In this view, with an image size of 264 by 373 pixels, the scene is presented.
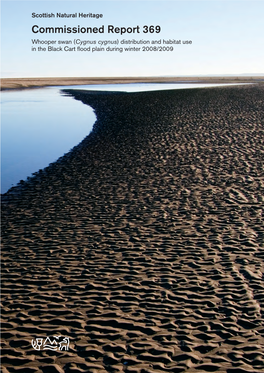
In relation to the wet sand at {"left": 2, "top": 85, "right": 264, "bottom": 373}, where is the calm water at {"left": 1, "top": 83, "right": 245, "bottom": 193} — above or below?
above

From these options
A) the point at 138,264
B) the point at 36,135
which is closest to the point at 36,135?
the point at 36,135

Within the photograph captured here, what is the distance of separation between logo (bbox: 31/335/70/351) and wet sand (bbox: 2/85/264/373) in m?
0.13

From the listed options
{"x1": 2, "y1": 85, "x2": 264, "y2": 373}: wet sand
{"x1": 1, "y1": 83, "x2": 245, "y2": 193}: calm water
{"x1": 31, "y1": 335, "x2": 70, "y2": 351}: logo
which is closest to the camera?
{"x1": 2, "y1": 85, "x2": 264, "y2": 373}: wet sand

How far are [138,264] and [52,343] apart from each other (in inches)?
159

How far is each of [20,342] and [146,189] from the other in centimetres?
1107

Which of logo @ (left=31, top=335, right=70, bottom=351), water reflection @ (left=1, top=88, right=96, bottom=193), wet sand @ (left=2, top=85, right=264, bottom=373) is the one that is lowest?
logo @ (left=31, top=335, right=70, bottom=351)

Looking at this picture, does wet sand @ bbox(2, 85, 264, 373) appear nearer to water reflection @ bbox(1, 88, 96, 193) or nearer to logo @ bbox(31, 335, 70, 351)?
logo @ bbox(31, 335, 70, 351)

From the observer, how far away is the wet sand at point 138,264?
8422 mm

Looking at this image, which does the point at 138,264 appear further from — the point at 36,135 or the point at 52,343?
the point at 36,135

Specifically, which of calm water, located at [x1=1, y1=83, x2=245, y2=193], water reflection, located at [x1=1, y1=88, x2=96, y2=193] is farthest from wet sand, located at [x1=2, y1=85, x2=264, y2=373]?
calm water, located at [x1=1, y1=83, x2=245, y2=193]

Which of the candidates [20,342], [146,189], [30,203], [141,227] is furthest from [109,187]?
[20,342]

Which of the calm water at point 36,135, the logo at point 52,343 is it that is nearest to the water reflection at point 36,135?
the calm water at point 36,135

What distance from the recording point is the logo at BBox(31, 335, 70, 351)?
8.56m

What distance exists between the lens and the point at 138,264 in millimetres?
12195
